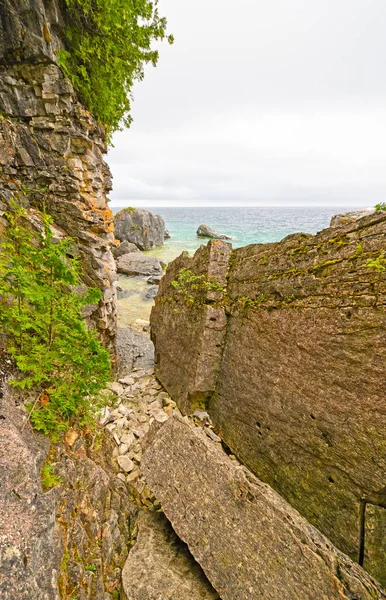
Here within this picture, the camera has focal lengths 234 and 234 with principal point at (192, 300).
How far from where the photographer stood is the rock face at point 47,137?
5789 mm

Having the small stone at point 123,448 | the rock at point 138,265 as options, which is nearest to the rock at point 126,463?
the small stone at point 123,448

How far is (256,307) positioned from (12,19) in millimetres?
8901

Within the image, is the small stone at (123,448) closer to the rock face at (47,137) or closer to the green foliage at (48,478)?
the green foliage at (48,478)

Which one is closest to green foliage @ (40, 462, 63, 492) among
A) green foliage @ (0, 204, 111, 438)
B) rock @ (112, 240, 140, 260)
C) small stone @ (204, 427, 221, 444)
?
green foliage @ (0, 204, 111, 438)

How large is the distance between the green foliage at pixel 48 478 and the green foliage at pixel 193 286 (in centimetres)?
448

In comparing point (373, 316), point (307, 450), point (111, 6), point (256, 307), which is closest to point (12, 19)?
point (111, 6)

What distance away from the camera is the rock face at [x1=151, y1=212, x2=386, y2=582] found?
3418 millimetres

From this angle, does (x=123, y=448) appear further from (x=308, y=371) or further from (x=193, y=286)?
(x=308, y=371)

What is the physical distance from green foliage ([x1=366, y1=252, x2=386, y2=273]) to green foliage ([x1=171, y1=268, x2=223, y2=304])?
3.28 metres

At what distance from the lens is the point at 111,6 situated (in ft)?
20.0

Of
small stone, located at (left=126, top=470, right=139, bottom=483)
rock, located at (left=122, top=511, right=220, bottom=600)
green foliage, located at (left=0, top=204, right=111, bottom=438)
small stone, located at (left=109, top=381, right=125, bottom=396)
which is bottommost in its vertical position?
small stone, located at (left=109, top=381, right=125, bottom=396)

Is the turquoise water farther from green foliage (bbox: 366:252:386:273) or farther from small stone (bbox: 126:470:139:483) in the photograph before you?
green foliage (bbox: 366:252:386:273)

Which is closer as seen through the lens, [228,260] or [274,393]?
[274,393]

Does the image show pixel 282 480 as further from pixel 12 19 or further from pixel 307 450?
pixel 12 19
